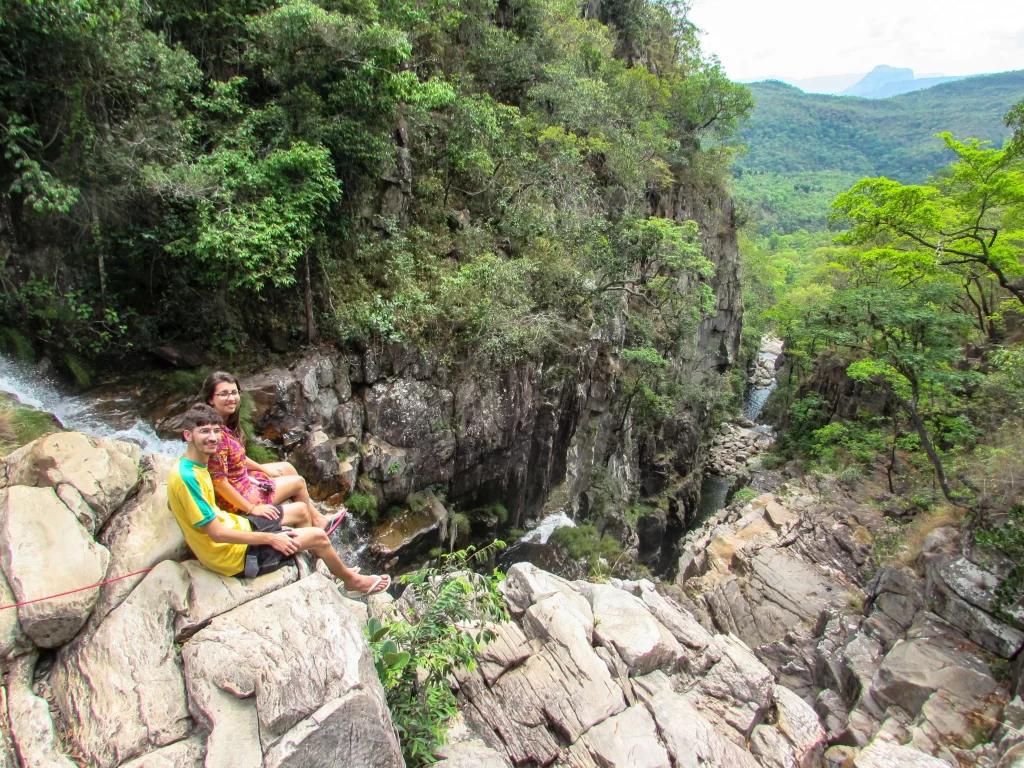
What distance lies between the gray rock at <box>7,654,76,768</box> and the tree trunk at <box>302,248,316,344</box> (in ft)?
23.6

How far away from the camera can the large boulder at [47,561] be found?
3.65 metres

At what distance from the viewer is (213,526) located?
12.7ft

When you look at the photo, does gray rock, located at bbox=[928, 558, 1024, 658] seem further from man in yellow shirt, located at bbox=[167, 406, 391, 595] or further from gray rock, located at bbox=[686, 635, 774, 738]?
man in yellow shirt, located at bbox=[167, 406, 391, 595]

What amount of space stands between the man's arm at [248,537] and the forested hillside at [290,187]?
5.35 m

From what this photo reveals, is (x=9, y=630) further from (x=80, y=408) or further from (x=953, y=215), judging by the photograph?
(x=953, y=215)

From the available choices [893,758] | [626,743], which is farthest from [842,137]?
[626,743]

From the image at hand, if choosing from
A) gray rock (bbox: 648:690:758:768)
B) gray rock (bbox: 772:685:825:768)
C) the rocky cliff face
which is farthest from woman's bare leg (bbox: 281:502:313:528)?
gray rock (bbox: 772:685:825:768)

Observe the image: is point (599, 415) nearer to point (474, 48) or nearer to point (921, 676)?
point (921, 676)

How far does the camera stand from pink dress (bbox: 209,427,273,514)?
425cm

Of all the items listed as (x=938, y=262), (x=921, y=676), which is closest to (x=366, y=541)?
(x=921, y=676)

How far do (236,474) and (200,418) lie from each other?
32.9 inches

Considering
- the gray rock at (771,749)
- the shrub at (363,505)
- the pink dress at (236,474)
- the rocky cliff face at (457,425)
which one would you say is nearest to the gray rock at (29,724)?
the pink dress at (236,474)

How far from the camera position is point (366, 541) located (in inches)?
398

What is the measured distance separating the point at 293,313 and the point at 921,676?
1256 centimetres
